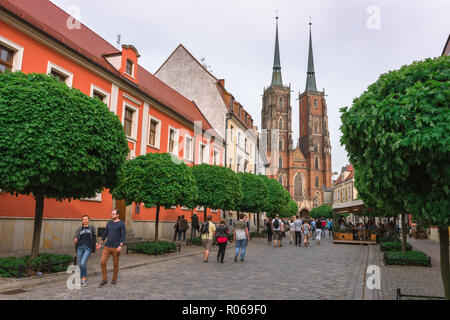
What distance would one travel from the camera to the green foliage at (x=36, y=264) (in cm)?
794

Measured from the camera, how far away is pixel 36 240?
351 inches

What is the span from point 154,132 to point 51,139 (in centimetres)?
1404

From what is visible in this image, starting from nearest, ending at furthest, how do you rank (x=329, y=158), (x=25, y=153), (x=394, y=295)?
(x=394, y=295), (x=25, y=153), (x=329, y=158)

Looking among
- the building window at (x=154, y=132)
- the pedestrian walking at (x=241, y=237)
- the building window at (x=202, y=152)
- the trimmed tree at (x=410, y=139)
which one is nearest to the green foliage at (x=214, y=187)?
the building window at (x=154, y=132)

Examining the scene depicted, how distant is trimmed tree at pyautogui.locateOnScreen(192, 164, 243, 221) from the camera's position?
65.0 feet

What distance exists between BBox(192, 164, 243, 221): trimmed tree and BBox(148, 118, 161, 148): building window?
Result: 330 centimetres

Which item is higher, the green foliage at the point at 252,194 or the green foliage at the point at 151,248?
the green foliage at the point at 252,194

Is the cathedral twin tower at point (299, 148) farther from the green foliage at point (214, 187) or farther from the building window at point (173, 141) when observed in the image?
the green foliage at point (214, 187)

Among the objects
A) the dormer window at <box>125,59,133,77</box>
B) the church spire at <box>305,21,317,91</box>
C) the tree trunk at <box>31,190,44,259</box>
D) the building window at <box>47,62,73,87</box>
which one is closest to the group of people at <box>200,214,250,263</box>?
the tree trunk at <box>31,190,44,259</box>

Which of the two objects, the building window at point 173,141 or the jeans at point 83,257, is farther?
the building window at point 173,141

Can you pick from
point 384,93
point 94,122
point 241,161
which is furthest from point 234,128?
point 384,93

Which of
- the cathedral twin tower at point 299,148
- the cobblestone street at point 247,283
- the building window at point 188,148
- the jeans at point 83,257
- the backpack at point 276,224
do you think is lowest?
the cobblestone street at point 247,283
